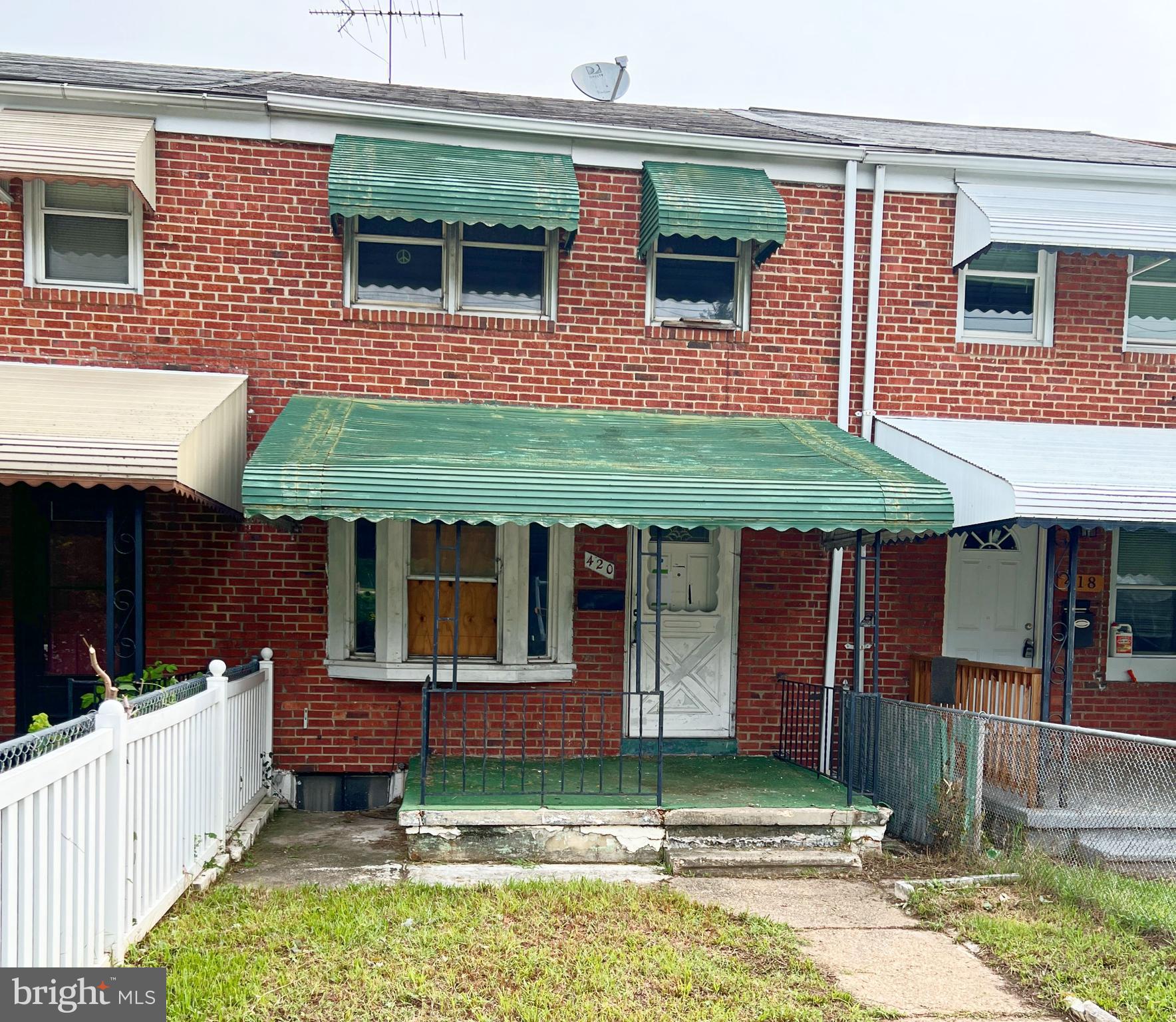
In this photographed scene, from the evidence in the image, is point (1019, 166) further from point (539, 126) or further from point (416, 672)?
point (416, 672)

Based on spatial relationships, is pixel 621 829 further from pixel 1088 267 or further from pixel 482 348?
pixel 1088 267

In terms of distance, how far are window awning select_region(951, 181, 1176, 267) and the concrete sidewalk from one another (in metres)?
5.50

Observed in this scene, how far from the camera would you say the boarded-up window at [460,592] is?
8266 mm

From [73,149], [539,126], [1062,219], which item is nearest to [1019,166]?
[1062,219]

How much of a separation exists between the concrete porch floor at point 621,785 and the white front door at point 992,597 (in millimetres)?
2196

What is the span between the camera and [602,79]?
1037 cm

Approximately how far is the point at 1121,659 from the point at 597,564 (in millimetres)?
5097

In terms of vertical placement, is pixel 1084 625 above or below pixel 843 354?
below

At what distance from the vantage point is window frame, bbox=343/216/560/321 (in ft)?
26.7

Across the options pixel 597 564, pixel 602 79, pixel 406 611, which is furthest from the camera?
pixel 602 79

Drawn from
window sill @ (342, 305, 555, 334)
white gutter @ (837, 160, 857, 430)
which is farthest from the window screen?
window sill @ (342, 305, 555, 334)

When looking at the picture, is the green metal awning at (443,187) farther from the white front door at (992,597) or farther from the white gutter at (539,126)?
the white front door at (992,597)

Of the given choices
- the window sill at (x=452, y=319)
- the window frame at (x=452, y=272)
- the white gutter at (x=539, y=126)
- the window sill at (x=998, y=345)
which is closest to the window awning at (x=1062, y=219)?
the window sill at (x=998, y=345)

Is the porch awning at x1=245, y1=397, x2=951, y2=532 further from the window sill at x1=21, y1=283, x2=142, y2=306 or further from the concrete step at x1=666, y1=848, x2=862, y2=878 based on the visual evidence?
the concrete step at x1=666, y1=848, x2=862, y2=878
